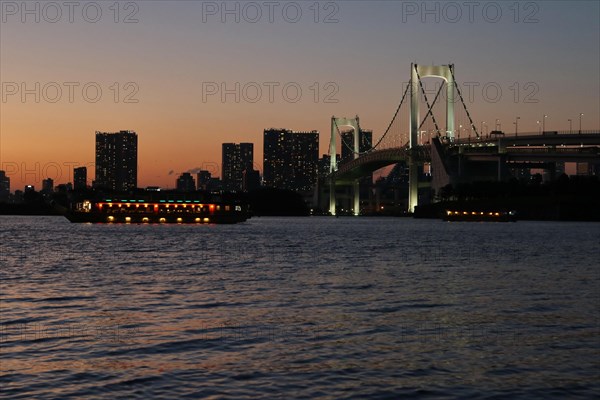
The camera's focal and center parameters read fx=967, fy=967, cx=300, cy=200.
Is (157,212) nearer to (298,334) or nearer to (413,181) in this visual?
(413,181)

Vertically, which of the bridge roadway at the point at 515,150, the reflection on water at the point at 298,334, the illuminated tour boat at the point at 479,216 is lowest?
the reflection on water at the point at 298,334

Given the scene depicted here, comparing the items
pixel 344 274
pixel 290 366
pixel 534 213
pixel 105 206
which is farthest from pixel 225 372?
pixel 534 213

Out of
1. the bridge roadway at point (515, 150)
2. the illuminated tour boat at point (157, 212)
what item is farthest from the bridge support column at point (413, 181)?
the illuminated tour boat at point (157, 212)

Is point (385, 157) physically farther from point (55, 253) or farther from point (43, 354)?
point (43, 354)

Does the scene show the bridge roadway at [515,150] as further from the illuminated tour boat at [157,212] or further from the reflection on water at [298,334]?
the reflection on water at [298,334]

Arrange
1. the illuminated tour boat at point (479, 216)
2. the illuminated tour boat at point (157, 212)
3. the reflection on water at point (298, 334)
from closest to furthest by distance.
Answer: the reflection on water at point (298, 334) < the illuminated tour boat at point (157, 212) < the illuminated tour boat at point (479, 216)

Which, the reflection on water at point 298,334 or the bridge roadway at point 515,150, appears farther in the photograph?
the bridge roadway at point 515,150

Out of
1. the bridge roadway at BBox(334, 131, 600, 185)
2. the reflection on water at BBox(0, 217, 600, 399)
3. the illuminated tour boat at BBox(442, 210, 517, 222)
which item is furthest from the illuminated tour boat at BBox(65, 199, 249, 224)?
the reflection on water at BBox(0, 217, 600, 399)

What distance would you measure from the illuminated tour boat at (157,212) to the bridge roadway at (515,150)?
23.2m

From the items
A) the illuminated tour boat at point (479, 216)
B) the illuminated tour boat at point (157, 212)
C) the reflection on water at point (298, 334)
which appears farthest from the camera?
the illuminated tour boat at point (479, 216)

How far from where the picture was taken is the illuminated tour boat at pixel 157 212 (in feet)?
388

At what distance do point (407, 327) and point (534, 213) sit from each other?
13944 centimetres

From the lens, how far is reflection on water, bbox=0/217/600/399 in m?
11.4

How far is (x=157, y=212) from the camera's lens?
4692 inches
